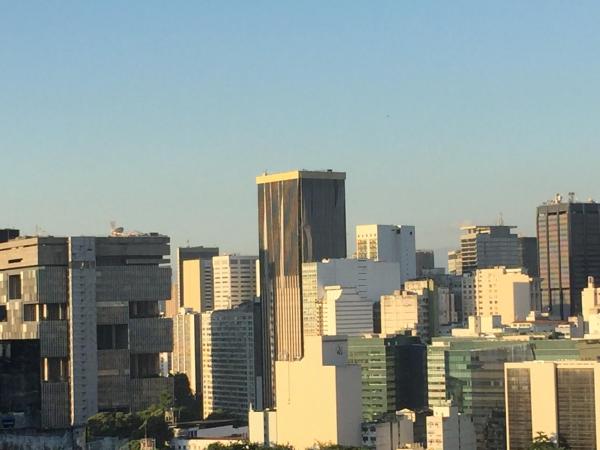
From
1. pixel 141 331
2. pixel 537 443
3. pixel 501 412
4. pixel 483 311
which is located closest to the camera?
pixel 537 443

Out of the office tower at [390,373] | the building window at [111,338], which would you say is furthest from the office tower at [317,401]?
the building window at [111,338]

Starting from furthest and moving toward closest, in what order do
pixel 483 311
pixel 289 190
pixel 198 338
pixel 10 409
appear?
1. pixel 483 311
2. pixel 198 338
3. pixel 289 190
4. pixel 10 409

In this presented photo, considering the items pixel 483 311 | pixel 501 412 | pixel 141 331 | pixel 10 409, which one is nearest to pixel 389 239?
pixel 483 311

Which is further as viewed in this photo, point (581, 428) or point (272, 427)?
point (272, 427)

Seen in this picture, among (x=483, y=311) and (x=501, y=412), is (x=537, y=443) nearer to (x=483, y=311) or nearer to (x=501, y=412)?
(x=501, y=412)

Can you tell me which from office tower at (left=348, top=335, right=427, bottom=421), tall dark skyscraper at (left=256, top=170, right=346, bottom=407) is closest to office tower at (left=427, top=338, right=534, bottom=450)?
office tower at (left=348, top=335, right=427, bottom=421)

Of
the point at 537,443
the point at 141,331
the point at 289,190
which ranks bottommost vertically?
the point at 537,443

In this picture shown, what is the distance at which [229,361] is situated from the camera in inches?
6260

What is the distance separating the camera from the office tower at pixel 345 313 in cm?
15700

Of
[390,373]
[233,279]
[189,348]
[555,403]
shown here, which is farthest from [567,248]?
[555,403]

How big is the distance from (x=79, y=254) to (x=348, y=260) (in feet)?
146

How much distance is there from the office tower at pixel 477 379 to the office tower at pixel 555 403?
4.23 metres

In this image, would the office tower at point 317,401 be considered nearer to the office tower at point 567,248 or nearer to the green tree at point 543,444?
the green tree at point 543,444

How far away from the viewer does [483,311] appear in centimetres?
19025
